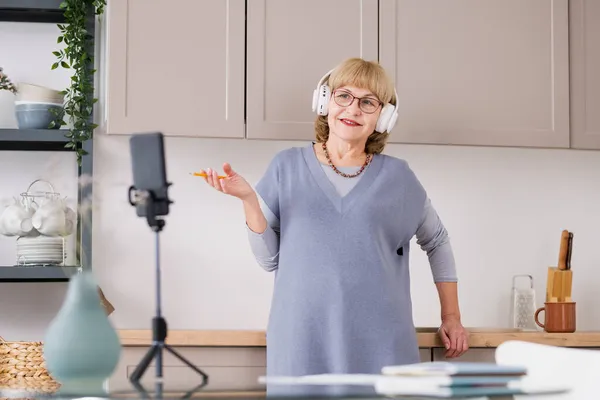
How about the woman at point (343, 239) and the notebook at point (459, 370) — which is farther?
the woman at point (343, 239)

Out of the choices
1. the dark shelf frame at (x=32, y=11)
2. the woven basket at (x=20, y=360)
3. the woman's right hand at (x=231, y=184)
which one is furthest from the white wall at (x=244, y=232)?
the woman's right hand at (x=231, y=184)

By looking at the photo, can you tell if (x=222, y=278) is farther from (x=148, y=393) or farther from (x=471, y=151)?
(x=148, y=393)

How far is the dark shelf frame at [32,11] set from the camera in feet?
10.6

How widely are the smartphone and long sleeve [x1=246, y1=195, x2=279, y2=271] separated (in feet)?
4.39

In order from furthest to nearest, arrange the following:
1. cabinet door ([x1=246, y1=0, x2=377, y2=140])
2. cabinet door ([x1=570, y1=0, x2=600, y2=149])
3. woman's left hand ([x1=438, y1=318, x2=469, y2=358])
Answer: cabinet door ([x1=570, y1=0, x2=600, y2=149]), cabinet door ([x1=246, y1=0, x2=377, y2=140]), woman's left hand ([x1=438, y1=318, x2=469, y2=358])

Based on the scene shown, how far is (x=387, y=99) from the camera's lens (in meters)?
2.77

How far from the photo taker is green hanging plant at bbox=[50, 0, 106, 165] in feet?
10.6

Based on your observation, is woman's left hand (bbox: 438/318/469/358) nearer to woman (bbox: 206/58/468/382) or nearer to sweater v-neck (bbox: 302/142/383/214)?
woman (bbox: 206/58/468/382)

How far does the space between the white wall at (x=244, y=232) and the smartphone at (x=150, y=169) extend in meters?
1.97

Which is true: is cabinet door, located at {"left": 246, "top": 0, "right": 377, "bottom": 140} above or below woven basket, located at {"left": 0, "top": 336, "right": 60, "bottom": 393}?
above

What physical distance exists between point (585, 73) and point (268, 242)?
1.49m

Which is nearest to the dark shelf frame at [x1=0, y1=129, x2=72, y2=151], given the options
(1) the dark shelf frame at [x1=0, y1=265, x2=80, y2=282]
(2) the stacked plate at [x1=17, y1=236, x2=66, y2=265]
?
(2) the stacked plate at [x1=17, y1=236, x2=66, y2=265]

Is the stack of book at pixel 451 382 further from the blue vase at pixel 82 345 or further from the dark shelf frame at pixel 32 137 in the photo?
the dark shelf frame at pixel 32 137

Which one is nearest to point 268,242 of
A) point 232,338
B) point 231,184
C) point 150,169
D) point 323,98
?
point 232,338
